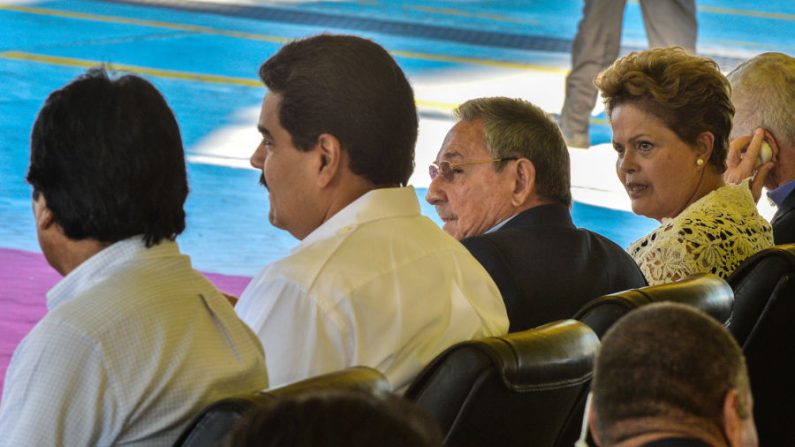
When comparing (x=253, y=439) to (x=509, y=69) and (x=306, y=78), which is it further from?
(x=509, y=69)

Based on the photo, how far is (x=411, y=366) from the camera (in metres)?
2.32

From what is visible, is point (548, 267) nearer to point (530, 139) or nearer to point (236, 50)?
point (530, 139)

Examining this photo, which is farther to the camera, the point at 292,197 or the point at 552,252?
the point at 552,252

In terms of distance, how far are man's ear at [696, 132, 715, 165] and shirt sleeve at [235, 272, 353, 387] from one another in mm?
1532

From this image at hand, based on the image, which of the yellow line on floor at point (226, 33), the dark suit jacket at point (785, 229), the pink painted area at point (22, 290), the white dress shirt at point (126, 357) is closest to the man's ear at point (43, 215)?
the white dress shirt at point (126, 357)

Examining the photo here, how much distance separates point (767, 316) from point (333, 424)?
75.4 inches

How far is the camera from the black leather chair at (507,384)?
1992mm

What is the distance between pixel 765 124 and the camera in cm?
386

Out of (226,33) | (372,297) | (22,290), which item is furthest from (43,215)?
(226,33)

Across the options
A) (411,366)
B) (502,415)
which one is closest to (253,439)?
(502,415)

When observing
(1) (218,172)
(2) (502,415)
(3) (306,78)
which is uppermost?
(3) (306,78)

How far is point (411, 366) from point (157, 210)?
1.76 feet

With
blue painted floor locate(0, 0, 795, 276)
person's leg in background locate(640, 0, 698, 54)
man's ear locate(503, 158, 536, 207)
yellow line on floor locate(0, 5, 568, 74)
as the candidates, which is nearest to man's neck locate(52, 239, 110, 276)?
man's ear locate(503, 158, 536, 207)

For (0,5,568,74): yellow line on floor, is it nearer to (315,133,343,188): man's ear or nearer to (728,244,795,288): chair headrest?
(728,244,795,288): chair headrest
